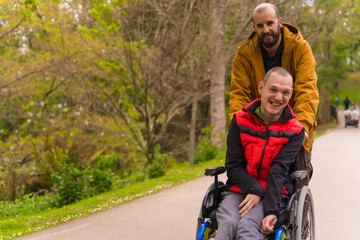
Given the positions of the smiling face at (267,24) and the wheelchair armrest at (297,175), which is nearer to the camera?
the wheelchair armrest at (297,175)

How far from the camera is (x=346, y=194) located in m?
7.68

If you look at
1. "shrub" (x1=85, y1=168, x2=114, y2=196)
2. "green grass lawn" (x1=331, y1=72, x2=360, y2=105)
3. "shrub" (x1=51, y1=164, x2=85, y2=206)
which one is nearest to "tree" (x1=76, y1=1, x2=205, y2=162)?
"shrub" (x1=85, y1=168, x2=114, y2=196)

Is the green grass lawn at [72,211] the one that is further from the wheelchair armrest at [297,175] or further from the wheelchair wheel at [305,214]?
the wheelchair armrest at [297,175]

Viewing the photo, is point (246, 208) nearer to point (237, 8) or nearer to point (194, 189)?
point (194, 189)

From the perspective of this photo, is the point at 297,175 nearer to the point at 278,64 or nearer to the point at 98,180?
the point at 278,64

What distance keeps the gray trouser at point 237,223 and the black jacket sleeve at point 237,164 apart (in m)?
0.16

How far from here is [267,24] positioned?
387 cm

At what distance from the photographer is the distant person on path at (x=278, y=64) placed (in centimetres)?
388

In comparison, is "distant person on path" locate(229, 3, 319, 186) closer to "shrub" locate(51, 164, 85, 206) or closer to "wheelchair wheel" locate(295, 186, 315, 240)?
"wheelchair wheel" locate(295, 186, 315, 240)

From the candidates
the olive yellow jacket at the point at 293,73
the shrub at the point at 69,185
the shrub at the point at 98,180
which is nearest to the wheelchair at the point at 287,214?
the olive yellow jacket at the point at 293,73

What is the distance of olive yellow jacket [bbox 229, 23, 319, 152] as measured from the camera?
13.0ft

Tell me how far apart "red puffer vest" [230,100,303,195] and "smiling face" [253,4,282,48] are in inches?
24.4

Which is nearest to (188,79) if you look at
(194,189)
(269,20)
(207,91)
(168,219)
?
(207,91)

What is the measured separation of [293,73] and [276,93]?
2.13 feet
